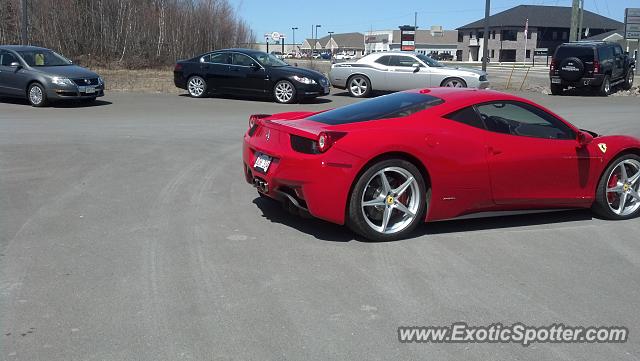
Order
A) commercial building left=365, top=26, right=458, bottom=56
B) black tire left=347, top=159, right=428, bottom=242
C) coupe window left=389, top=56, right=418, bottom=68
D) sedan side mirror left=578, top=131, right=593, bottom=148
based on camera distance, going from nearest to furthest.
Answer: black tire left=347, top=159, right=428, bottom=242, sedan side mirror left=578, top=131, right=593, bottom=148, coupe window left=389, top=56, right=418, bottom=68, commercial building left=365, top=26, right=458, bottom=56

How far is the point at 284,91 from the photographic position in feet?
59.8

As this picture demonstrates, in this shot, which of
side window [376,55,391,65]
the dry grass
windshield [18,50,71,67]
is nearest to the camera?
windshield [18,50,71,67]

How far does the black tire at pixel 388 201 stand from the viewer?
533 centimetres

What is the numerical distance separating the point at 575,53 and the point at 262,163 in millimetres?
20504

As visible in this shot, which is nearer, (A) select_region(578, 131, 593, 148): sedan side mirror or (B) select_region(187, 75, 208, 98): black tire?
(A) select_region(578, 131, 593, 148): sedan side mirror

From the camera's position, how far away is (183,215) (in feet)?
20.3

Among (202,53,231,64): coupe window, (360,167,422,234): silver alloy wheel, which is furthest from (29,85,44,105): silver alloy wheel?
(360,167,422,234): silver alloy wheel

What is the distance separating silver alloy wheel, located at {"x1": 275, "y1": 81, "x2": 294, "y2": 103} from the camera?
18172mm

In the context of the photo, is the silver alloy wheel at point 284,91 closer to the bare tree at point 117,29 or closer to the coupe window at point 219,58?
the coupe window at point 219,58

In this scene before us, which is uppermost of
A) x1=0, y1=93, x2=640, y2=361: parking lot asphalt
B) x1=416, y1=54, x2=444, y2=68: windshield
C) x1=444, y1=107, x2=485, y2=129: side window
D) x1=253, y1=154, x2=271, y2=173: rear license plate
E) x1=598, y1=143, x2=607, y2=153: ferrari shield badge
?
x1=416, y1=54, x2=444, y2=68: windshield

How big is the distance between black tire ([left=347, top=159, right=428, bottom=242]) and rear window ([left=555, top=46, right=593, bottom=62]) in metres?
19.8

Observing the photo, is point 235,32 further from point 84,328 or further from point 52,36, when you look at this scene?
point 84,328

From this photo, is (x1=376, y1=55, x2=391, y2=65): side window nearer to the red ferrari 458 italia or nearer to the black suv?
the black suv

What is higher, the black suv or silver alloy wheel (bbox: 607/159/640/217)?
the black suv
